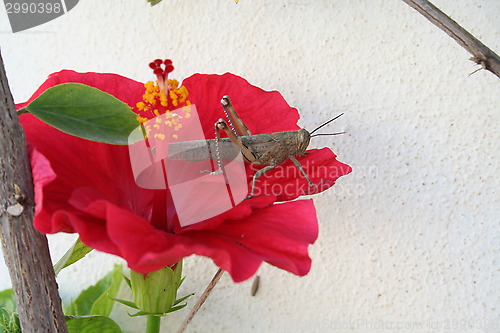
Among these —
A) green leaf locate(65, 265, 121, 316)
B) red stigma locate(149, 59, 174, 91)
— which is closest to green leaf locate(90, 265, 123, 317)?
green leaf locate(65, 265, 121, 316)

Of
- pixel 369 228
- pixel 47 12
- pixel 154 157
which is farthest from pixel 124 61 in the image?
pixel 369 228

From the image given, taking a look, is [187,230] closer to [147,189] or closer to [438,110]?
[147,189]

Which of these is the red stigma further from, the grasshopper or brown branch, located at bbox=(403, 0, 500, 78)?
brown branch, located at bbox=(403, 0, 500, 78)

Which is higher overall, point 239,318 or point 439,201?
point 439,201

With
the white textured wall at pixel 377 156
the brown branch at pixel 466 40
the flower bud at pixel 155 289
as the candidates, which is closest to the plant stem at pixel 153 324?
the flower bud at pixel 155 289

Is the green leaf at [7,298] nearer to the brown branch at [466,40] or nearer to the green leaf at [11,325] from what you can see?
the green leaf at [11,325]

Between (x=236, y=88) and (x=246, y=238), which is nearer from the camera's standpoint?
(x=246, y=238)
